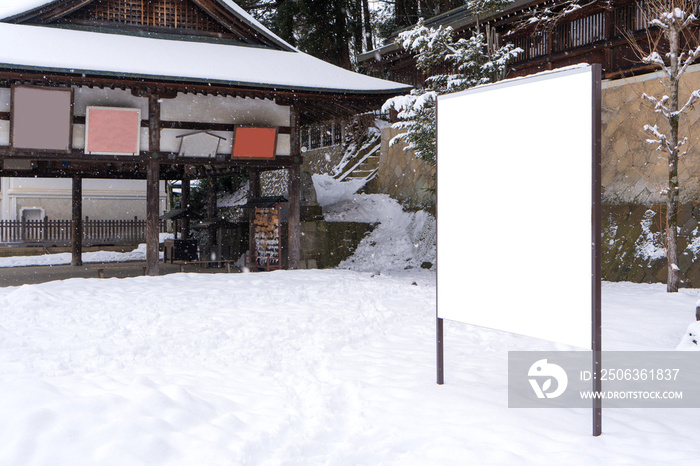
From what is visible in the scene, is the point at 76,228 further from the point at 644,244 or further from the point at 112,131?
the point at 644,244

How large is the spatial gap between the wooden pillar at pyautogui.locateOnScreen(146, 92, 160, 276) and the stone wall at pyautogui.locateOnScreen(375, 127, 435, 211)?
7679mm

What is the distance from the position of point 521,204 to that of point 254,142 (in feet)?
32.7

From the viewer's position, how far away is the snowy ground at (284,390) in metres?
3.38

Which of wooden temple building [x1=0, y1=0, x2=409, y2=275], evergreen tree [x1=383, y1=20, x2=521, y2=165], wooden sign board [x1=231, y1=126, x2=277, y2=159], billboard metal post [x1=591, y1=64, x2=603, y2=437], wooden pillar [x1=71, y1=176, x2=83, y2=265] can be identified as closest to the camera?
billboard metal post [x1=591, y1=64, x2=603, y2=437]

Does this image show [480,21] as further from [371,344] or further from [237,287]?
[371,344]

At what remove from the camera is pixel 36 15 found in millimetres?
12727

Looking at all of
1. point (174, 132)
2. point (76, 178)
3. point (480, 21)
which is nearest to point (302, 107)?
point (174, 132)

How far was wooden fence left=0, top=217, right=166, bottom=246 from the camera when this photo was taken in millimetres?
22750

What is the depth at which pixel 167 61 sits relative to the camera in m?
12.1

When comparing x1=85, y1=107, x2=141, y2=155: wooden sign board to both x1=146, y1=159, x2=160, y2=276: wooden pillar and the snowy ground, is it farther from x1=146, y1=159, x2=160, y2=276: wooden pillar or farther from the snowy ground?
the snowy ground

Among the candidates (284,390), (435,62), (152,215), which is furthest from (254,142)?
(284,390)

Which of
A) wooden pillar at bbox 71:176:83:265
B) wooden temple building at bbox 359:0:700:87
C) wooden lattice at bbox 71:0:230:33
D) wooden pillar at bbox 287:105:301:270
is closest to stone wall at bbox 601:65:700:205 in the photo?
wooden temple building at bbox 359:0:700:87

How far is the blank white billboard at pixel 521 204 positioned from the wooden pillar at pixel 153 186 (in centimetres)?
925
